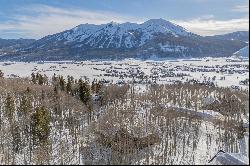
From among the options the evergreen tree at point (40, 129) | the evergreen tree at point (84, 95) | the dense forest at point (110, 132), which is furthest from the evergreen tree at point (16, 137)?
the evergreen tree at point (84, 95)

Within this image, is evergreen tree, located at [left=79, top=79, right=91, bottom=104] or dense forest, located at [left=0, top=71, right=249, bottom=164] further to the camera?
evergreen tree, located at [left=79, top=79, right=91, bottom=104]

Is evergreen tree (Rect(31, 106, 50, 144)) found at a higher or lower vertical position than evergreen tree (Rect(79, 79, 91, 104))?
lower

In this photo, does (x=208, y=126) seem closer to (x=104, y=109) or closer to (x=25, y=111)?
(x=104, y=109)

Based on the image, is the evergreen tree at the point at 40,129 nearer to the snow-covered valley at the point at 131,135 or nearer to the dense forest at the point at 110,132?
the dense forest at the point at 110,132

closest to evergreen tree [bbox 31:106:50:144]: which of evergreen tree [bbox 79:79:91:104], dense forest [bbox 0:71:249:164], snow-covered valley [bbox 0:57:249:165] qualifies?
dense forest [bbox 0:71:249:164]

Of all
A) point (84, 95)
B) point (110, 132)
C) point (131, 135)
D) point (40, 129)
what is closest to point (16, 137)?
point (40, 129)

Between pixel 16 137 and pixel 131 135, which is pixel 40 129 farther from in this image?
pixel 131 135

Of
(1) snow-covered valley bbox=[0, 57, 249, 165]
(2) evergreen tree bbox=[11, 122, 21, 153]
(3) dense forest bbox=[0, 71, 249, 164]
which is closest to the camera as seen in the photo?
(1) snow-covered valley bbox=[0, 57, 249, 165]

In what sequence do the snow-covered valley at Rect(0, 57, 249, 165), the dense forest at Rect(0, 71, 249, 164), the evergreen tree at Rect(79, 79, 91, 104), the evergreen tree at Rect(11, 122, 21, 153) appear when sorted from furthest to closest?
the evergreen tree at Rect(79, 79, 91, 104) → the evergreen tree at Rect(11, 122, 21, 153) → the dense forest at Rect(0, 71, 249, 164) → the snow-covered valley at Rect(0, 57, 249, 165)

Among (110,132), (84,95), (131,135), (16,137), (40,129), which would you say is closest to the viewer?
(131,135)

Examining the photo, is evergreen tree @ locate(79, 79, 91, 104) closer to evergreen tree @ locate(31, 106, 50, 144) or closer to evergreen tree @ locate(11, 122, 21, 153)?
evergreen tree @ locate(11, 122, 21, 153)

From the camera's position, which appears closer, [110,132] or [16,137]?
[110,132]
